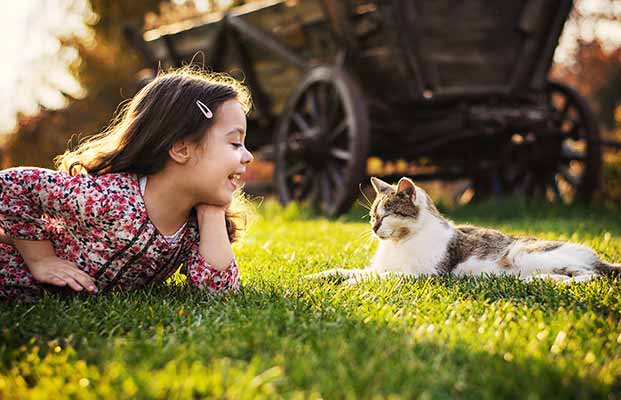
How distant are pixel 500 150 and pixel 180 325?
4904 mm

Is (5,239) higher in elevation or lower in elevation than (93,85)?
higher

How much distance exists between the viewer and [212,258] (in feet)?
7.88

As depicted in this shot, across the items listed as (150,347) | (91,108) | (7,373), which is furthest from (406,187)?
(91,108)

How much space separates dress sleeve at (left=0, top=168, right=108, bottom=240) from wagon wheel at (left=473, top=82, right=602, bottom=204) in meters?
4.44

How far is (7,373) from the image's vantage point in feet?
5.01

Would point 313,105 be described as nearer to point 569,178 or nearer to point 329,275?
point 569,178

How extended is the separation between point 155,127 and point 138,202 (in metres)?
0.29

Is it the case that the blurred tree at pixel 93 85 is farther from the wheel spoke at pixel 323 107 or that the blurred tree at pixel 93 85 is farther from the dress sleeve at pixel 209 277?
the dress sleeve at pixel 209 277

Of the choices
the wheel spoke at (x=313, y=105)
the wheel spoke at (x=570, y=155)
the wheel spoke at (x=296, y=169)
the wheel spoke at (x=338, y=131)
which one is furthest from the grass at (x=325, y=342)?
the wheel spoke at (x=570, y=155)

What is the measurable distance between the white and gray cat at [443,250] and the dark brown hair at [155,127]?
85 centimetres

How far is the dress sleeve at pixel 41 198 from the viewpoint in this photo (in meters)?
2.22

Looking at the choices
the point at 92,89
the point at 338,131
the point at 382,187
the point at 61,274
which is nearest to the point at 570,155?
the point at 338,131

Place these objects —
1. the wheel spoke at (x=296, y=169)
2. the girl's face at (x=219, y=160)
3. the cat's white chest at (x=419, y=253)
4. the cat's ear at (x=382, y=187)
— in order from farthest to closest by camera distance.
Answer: the wheel spoke at (x=296, y=169) < the cat's ear at (x=382, y=187) < the cat's white chest at (x=419, y=253) < the girl's face at (x=219, y=160)

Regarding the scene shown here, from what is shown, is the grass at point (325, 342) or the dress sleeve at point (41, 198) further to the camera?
the dress sleeve at point (41, 198)
